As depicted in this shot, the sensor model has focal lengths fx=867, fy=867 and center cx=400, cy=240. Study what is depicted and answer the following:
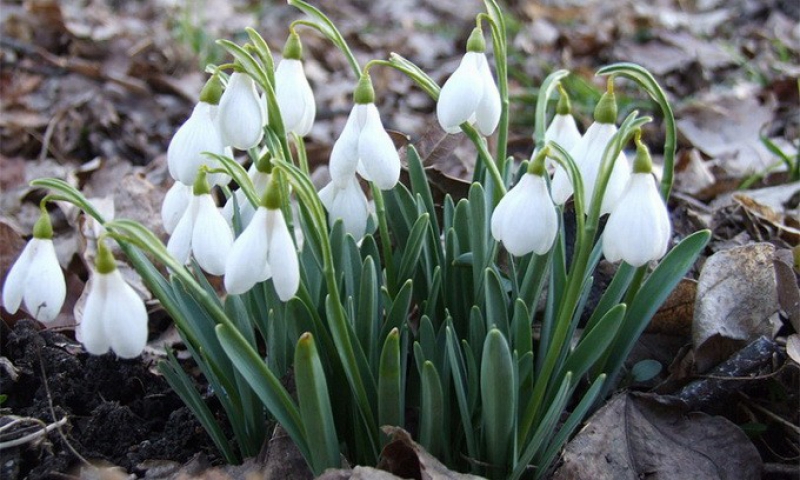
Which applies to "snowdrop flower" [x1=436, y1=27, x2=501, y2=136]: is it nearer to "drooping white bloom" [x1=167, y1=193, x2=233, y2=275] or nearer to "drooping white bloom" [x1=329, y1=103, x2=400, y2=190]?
"drooping white bloom" [x1=329, y1=103, x2=400, y2=190]

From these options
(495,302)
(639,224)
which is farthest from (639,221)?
(495,302)

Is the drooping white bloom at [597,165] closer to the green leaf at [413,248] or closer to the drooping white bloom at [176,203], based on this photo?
the green leaf at [413,248]

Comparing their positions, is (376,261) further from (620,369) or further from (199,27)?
(199,27)

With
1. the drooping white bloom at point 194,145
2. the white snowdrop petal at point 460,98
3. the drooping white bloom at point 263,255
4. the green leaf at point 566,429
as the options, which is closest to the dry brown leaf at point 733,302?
the green leaf at point 566,429

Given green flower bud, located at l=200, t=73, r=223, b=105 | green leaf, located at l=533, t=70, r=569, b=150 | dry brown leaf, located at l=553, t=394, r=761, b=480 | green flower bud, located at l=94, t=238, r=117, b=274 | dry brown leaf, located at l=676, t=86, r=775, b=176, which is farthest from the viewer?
dry brown leaf, located at l=676, t=86, r=775, b=176

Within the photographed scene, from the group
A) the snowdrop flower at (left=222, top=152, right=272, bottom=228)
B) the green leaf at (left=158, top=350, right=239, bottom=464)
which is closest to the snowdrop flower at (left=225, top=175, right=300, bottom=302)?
the snowdrop flower at (left=222, top=152, right=272, bottom=228)

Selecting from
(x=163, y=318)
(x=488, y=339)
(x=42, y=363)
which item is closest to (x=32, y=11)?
(x=163, y=318)
